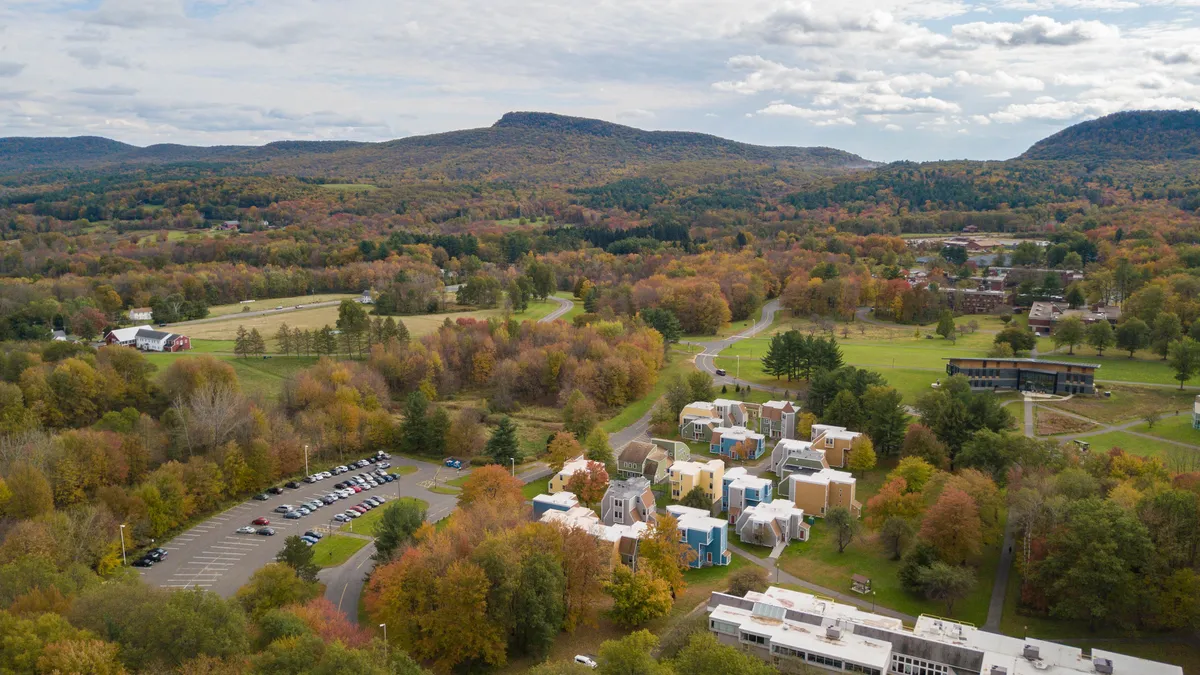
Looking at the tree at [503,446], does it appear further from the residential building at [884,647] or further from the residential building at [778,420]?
the residential building at [884,647]

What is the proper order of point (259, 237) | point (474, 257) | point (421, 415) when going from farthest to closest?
point (259, 237) → point (474, 257) → point (421, 415)

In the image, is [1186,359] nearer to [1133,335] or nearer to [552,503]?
[1133,335]

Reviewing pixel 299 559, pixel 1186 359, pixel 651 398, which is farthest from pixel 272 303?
pixel 1186 359

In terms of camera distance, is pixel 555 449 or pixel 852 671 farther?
pixel 555 449

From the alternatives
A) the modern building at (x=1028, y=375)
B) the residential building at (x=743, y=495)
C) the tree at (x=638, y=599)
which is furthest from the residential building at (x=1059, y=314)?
the tree at (x=638, y=599)

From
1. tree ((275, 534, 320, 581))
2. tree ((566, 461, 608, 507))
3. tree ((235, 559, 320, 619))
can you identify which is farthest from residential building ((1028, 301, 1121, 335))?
tree ((235, 559, 320, 619))

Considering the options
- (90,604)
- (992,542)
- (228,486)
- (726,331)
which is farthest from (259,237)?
(992,542)

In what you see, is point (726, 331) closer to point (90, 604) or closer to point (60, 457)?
point (60, 457)
